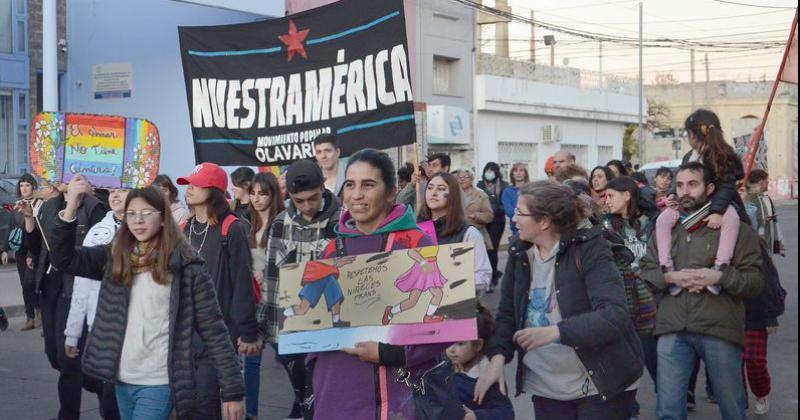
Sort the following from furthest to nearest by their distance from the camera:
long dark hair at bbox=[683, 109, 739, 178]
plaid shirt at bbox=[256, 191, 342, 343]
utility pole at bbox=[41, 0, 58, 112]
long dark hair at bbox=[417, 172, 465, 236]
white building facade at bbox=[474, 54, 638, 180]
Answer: white building facade at bbox=[474, 54, 638, 180] < utility pole at bbox=[41, 0, 58, 112] < long dark hair at bbox=[417, 172, 465, 236] < long dark hair at bbox=[683, 109, 739, 178] < plaid shirt at bbox=[256, 191, 342, 343]

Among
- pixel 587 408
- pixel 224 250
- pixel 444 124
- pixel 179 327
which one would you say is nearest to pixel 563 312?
pixel 587 408

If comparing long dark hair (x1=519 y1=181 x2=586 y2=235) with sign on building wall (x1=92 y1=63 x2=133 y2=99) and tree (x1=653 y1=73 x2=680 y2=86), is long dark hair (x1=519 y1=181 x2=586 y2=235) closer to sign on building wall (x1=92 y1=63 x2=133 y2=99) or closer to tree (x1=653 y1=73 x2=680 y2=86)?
sign on building wall (x1=92 y1=63 x2=133 y2=99)

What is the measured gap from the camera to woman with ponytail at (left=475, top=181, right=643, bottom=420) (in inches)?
160

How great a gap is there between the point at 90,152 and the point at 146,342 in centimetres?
163

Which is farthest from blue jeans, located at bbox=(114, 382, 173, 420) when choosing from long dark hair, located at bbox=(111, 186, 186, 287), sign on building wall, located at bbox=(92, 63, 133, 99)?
sign on building wall, located at bbox=(92, 63, 133, 99)

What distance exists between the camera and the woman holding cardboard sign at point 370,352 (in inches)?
139

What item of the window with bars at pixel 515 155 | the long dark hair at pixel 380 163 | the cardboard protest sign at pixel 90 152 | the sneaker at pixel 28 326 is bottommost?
the sneaker at pixel 28 326

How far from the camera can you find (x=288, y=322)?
356 cm

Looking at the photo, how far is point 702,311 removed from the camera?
5.64m

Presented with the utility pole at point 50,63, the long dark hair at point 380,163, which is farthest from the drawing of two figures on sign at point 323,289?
the utility pole at point 50,63

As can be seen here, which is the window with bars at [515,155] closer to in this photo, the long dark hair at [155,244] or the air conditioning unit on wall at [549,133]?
the air conditioning unit on wall at [549,133]

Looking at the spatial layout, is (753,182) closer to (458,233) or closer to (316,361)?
(458,233)

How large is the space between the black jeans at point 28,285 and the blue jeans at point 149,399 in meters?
6.55

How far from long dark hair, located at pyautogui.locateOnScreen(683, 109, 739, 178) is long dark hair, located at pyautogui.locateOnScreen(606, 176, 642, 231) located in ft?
3.27
